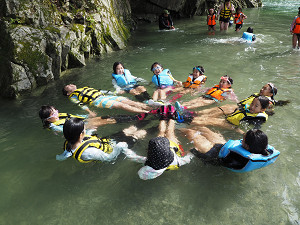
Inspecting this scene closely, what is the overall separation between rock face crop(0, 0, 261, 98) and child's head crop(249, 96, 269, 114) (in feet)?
22.2

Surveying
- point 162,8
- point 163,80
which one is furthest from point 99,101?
point 162,8

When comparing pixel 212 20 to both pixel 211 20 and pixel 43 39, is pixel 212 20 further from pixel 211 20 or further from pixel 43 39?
pixel 43 39

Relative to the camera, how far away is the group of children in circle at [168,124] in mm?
3287

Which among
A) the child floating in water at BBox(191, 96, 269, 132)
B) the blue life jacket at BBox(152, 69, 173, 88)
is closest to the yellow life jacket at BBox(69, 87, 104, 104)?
the blue life jacket at BBox(152, 69, 173, 88)

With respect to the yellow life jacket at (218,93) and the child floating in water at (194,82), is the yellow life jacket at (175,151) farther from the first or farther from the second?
the child floating in water at (194,82)

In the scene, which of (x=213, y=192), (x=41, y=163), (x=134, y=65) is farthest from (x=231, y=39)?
(x=41, y=163)

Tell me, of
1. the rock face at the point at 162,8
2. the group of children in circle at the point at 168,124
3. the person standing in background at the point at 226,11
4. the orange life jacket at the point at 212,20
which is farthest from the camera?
the rock face at the point at 162,8

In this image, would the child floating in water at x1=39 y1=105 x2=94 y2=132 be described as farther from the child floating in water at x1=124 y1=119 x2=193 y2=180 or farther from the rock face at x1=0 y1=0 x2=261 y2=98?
the rock face at x1=0 y1=0 x2=261 y2=98

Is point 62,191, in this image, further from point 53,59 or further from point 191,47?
point 191,47

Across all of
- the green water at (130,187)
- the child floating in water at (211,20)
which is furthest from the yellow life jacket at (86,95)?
the child floating in water at (211,20)

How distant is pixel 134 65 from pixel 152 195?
23.0 ft

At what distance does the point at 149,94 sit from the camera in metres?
6.91

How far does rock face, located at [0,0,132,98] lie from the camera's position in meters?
7.06

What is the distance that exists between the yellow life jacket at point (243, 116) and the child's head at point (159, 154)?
2163mm
